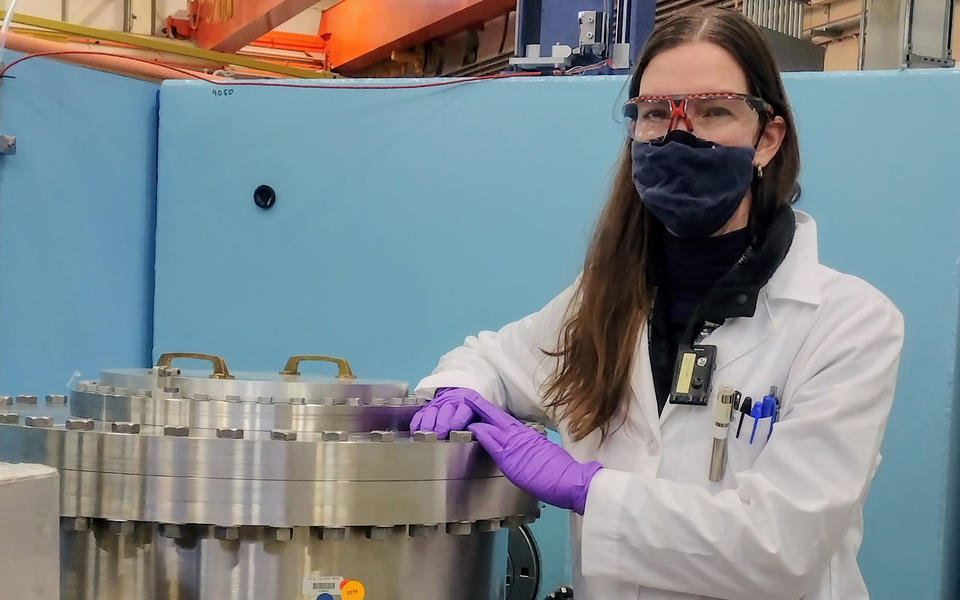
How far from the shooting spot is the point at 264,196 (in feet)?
6.27

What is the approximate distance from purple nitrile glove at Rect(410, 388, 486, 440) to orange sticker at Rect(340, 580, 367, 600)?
183 mm

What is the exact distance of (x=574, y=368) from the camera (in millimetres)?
1224

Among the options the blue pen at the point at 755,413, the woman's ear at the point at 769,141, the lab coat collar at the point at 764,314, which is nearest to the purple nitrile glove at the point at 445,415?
the lab coat collar at the point at 764,314

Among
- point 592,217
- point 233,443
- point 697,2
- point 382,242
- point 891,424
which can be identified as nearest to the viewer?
point 233,443

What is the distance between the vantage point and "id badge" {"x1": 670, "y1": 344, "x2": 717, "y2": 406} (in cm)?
110

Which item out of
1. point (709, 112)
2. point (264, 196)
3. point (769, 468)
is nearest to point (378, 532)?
point (769, 468)

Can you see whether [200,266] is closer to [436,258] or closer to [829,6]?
[436,258]

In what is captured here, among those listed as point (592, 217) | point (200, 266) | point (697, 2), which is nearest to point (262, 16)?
point (697, 2)

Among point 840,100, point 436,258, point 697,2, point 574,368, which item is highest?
point 697,2

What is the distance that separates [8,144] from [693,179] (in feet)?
4.31

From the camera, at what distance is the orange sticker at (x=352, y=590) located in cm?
88

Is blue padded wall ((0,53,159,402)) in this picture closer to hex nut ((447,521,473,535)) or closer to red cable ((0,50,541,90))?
red cable ((0,50,541,90))

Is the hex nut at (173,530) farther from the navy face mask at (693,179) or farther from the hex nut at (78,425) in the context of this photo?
the navy face mask at (693,179)

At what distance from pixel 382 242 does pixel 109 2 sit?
4324 millimetres
